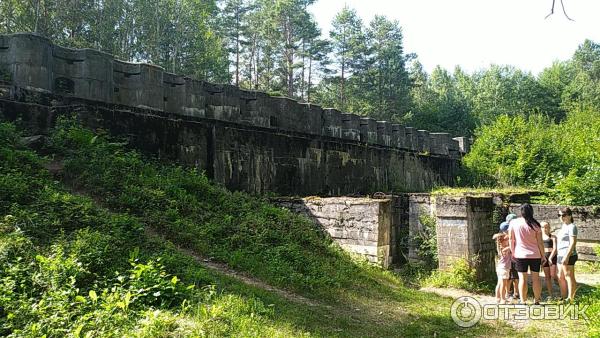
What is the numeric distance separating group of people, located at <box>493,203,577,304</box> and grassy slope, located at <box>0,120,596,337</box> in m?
0.98

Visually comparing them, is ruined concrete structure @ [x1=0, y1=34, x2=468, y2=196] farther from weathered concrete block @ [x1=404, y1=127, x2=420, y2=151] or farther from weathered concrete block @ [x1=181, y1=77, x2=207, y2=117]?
weathered concrete block @ [x1=404, y1=127, x2=420, y2=151]

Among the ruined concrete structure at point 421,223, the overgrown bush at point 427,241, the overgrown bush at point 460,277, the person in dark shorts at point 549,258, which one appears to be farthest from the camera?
the overgrown bush at point 427,241

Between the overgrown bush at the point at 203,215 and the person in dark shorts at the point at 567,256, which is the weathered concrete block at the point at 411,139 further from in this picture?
the person in dark shorts at the point at 567,256

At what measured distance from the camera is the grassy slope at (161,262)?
404 centimetres

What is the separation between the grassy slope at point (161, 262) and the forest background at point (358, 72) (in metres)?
7.41

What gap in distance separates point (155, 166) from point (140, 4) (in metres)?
23.1

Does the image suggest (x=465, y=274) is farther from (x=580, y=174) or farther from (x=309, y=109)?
(x=580, y=174)

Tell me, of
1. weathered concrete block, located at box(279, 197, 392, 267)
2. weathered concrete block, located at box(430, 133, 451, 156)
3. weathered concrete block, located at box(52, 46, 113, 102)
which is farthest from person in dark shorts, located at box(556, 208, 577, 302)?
weathered concrete block, located at box(430, 133, 451, 156)

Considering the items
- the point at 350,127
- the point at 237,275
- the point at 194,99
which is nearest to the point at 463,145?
the point at 350,127

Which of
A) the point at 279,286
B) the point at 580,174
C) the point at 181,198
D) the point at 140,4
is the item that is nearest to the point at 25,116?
the point at 181,198

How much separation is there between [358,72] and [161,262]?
3485 centimetres

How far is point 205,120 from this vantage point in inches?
374

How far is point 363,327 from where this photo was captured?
16.9 feet

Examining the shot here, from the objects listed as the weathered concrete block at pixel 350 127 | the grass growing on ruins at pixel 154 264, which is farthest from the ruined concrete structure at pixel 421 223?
the weathered concrete block at pixel 350 127
